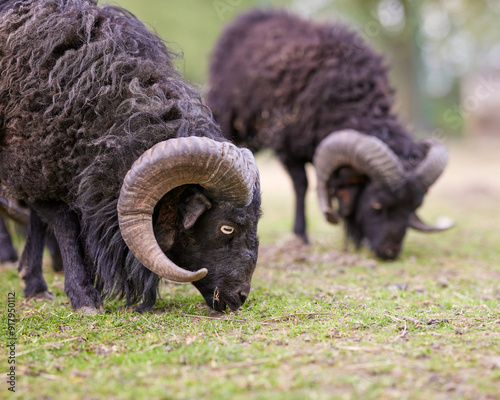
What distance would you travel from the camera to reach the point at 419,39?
72.5 feet

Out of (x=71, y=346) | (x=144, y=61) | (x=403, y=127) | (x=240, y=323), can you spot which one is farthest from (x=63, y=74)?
(x=403, y=127)

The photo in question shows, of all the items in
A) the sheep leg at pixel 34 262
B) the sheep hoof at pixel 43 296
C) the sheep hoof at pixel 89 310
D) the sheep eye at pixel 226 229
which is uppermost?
the sheep eye at pixel 226 229

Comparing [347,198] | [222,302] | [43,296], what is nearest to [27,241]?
[43,296]

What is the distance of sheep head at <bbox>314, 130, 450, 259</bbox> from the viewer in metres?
7.79

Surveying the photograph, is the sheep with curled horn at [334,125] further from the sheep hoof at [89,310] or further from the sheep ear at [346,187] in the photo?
the sheep hoof at [89,310]

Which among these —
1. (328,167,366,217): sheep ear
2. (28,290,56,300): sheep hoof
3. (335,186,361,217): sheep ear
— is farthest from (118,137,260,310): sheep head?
(335,186,361,217): sheep ear

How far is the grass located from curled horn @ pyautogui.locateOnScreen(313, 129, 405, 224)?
137 cm

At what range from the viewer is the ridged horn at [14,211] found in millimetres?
6275

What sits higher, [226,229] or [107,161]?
[107,161]

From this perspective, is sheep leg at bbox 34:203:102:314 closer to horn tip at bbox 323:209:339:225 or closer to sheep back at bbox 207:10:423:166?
sheep back at bbox 207:10:423:166

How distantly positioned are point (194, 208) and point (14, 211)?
9.34ft

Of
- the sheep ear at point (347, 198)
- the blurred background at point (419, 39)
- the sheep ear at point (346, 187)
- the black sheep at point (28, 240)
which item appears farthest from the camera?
the blurred background at point (419, 39)

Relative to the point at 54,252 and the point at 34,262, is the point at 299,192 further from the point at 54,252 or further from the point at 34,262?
the point at 34,262

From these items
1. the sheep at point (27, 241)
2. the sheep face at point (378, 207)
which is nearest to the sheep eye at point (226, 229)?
the sheep at point (27, 241)
